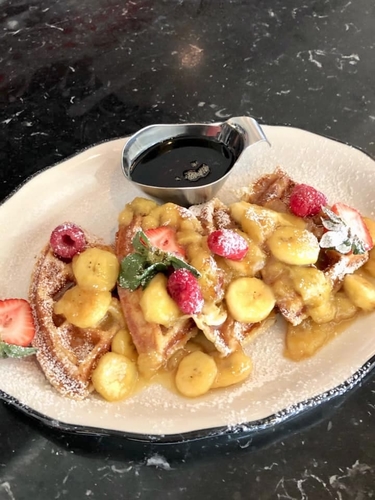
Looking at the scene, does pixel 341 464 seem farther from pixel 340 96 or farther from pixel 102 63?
pixel 102 63

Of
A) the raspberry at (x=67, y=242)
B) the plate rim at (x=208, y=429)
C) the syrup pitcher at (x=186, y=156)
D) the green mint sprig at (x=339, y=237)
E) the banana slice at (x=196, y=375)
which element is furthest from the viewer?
the syrup pitcher at (x=186, y=156)

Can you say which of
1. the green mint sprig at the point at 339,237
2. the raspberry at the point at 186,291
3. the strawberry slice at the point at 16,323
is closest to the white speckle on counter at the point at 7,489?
the strawberry slice at the point at 16,323

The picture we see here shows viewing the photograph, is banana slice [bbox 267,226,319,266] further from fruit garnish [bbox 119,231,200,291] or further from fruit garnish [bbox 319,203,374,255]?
fruit garnish [bbox 119,231,200,291]

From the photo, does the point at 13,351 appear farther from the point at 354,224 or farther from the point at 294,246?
the point at 354,224

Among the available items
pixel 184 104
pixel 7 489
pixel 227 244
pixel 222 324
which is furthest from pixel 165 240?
pixel 184 104

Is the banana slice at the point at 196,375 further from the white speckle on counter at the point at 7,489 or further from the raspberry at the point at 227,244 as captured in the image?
the white speckle on counter at the point at 7,489

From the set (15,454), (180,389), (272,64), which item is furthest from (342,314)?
(272,64)
